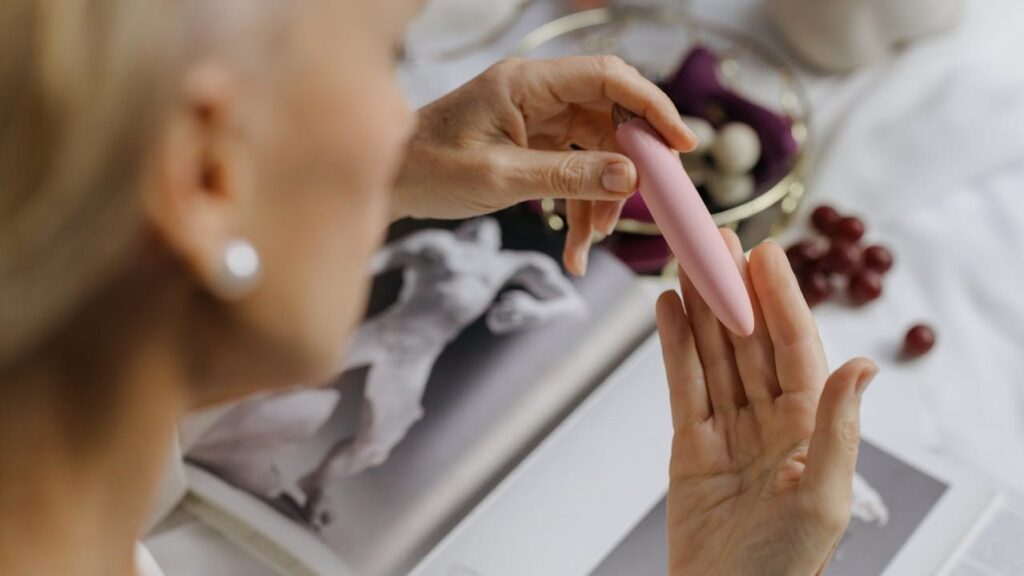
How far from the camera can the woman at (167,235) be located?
25 centimetres

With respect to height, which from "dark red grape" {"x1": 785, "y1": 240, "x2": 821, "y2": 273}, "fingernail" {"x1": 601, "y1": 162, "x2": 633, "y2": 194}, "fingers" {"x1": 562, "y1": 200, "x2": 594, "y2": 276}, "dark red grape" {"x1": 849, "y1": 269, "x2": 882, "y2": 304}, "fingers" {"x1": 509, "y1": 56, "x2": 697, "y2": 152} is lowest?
"dark red grape" {"x1": 849, "y1": 269, "x2": 882, "y2": 304}

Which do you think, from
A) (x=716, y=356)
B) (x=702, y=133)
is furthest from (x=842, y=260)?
(x=716, y=356)

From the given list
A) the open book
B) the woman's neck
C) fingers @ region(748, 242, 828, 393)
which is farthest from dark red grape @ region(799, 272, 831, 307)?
the woman's neck

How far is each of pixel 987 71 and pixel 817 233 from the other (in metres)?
0.19

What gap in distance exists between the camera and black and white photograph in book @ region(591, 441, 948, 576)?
23.7 inches

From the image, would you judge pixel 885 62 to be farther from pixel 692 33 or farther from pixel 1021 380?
pixel 1021 380

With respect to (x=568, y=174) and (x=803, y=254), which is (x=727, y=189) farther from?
(x=568, y=174)

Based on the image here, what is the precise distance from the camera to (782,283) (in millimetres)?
509

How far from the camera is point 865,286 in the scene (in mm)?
728

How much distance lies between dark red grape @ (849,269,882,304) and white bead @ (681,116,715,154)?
0.43 ft

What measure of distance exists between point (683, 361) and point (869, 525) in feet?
0.55

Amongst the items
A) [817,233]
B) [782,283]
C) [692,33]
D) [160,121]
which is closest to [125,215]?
[160,121]

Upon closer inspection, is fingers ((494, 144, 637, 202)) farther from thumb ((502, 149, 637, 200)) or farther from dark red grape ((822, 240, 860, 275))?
dark red grape ((822, 240, 860, 275))

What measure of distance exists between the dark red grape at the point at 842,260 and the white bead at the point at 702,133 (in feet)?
0.35
